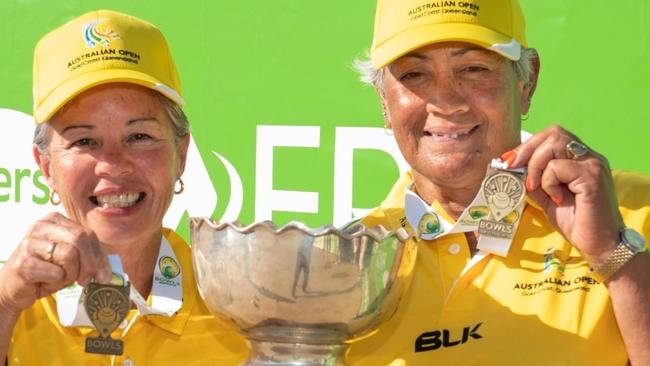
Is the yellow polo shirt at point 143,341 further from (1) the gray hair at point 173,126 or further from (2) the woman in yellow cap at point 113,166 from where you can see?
(1) the gray hair at point 173,126

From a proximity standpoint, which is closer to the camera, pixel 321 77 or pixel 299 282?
pixel 299 282

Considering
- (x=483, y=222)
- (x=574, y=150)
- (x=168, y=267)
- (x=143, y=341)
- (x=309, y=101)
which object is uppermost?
(x=309, y=101)

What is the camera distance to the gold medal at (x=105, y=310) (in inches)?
57.8

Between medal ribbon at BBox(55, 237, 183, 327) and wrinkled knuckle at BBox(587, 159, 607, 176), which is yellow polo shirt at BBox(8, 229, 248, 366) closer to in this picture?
medal ribbon at BBox(55, 237, 183, 327)

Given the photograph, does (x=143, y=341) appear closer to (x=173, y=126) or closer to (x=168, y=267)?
(x=168, y=267)

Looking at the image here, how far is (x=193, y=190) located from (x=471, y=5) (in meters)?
1.34

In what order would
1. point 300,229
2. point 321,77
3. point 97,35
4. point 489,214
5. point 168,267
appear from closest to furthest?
point 300,229 < point 489,214 < point 97,35 < point 168,267 < point 321,77

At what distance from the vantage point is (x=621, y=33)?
228 cm

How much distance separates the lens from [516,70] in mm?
1807

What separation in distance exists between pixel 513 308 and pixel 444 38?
0.46m

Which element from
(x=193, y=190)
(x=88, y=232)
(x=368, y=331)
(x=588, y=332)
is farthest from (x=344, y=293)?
(x=193, y=190)

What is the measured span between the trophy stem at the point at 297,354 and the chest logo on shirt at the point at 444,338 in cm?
33

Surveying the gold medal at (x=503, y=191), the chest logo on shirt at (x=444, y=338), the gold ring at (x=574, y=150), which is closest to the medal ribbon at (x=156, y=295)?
the chest logo on shirt at (x=444, y=338)

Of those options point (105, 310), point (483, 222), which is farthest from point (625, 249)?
point (105, 310)
